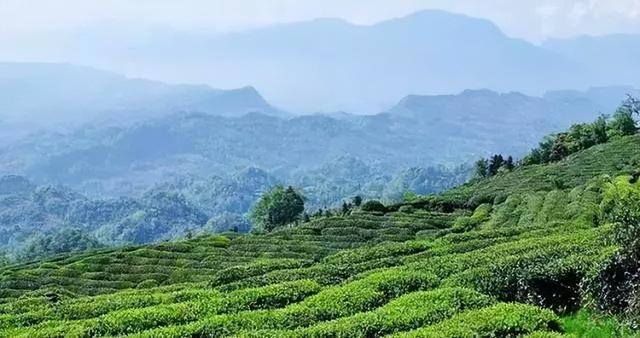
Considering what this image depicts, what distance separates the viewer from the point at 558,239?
85.8ft

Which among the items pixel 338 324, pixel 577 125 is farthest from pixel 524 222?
pixel 577 125

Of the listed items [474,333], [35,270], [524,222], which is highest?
[474,333]

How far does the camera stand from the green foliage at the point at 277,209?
314 ft

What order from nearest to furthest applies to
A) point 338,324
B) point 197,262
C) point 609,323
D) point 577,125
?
1. point 609,323
2. point 338,324
3. point 197,262
4. point 577,125

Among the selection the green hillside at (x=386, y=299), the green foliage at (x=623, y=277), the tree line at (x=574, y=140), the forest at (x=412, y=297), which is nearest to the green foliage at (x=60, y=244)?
the tree line at (x=574, y=140)

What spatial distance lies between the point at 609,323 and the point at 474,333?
3135mm

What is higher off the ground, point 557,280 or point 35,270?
point 557,280

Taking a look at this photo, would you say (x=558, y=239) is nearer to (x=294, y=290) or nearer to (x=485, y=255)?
(x=485, y=255)

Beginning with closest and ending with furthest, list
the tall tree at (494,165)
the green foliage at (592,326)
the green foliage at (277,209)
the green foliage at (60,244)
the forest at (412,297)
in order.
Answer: the green foliage at (592,326)
the forest at (412,297)
the green foliage at (277,209)
the tall tree at (494,165)
the green foliage at (60,244)

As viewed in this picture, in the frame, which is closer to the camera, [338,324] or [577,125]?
[338,324]

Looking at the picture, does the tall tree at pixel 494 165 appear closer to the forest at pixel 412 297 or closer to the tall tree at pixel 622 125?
the tall tree at pixel 622 125

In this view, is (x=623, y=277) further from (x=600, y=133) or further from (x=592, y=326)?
(x=600, y=133)

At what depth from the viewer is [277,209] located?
96.2 meters

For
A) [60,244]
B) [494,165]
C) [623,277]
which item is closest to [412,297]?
[623,277]
